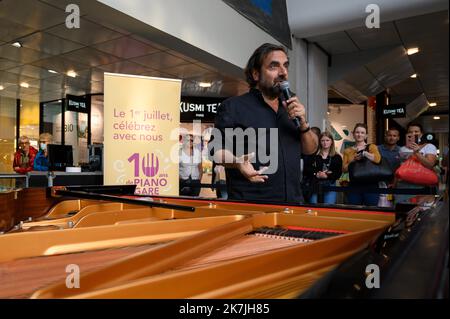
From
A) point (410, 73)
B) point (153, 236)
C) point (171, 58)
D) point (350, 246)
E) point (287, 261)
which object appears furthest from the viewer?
point (410, 73)

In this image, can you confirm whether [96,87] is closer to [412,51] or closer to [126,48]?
[126,48]

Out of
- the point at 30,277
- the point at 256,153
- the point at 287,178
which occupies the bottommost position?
the point at 30,277

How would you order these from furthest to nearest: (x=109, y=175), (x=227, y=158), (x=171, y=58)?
(x=171, y=58) → (x=109, y=175) → (x=227, y=158)

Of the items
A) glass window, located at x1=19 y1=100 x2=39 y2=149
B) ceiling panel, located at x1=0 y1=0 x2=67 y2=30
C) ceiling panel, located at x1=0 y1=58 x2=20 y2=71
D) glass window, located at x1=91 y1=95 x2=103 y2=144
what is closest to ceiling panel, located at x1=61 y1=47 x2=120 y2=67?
ceiling panel, located at x1=0 y1=0 x2=67 y2=30

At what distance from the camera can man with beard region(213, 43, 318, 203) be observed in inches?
73.0

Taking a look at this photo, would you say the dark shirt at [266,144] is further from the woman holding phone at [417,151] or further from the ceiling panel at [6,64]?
the ceiling panel at [6,64]

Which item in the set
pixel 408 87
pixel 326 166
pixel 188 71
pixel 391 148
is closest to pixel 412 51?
pixel 408 87

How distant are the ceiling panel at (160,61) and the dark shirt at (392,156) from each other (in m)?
3.99

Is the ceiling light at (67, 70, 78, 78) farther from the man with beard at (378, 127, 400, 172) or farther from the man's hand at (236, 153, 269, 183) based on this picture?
the man's hand at (236, 153, 269, 183)

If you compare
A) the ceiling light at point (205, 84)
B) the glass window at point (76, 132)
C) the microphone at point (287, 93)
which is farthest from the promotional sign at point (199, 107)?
the microphone at point (287, 93)
